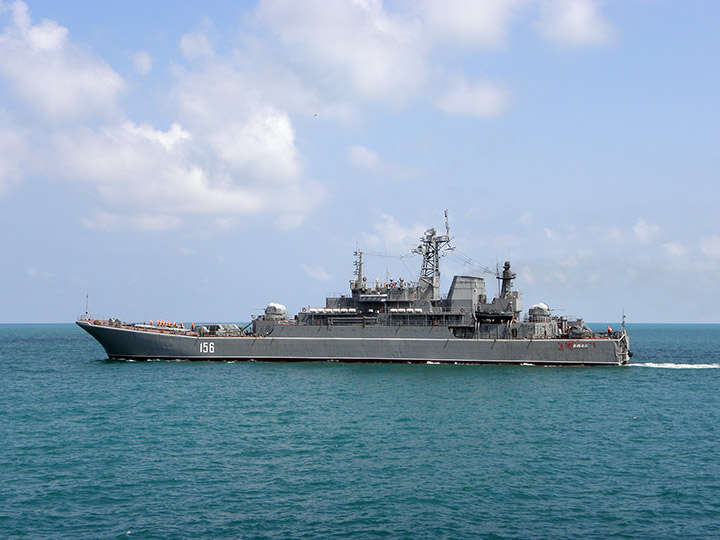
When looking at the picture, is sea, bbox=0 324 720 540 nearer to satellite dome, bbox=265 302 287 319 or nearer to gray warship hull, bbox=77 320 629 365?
gray warship hull, bbox=77 320 629 365

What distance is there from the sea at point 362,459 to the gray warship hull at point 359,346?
6.82m

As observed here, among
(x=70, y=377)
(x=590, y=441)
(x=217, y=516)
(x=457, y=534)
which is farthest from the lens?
(x=70, y=377)

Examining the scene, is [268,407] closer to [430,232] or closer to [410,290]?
[410,290]

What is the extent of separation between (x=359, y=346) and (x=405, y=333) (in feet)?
13.1

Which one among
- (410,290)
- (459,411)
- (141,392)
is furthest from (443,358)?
(141,392)

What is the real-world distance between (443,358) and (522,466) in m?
28.2

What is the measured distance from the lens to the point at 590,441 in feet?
85.5

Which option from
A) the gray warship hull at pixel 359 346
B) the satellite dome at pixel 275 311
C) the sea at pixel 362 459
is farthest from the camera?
the satellite dome at pixel 275 311

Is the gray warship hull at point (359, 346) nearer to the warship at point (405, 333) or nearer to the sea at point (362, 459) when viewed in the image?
the warship at point (405, 333)

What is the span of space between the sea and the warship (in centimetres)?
766

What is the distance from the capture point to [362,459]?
76.4 ft

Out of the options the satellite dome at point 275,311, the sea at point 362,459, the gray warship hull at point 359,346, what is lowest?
the sea at point 362,459

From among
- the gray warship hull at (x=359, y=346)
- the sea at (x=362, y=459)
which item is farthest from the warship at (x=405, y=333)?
the sea at (x=362, y=459)

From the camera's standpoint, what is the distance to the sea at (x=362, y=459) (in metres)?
17.2
